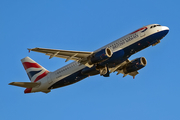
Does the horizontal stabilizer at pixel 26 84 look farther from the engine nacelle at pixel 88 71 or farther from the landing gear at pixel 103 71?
the landing gear at pixel 103 71

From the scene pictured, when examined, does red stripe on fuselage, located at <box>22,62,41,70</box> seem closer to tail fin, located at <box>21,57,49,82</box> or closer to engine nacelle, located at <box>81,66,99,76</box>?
tail fin, located at <box>21,57,49,82</box>

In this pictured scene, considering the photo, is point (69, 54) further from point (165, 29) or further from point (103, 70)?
point (165, 29)

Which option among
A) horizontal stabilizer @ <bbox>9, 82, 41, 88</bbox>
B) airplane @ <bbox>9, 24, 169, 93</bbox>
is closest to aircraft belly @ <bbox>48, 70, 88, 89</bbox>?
airplane @ <bbox>9, 24, 169, 93</bbox>

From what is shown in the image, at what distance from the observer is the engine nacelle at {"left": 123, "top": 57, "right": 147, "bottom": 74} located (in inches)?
2176

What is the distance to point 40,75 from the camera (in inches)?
2255

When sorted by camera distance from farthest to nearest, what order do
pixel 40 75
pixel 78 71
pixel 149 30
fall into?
1. pixel 40 75
2. pixel 78 71
3. pixel 149 30

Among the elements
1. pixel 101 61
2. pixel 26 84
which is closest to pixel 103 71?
pixel 101 61

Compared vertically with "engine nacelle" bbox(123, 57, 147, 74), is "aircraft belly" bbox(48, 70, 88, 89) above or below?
below

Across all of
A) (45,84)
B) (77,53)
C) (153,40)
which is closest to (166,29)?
(153,40)

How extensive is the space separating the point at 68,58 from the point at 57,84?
6979mm

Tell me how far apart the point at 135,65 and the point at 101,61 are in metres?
9.10

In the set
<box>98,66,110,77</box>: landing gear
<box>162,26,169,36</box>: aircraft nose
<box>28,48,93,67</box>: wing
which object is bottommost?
<box>98,66,110,77</box>: landing gear

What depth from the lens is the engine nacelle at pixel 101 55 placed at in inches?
1887

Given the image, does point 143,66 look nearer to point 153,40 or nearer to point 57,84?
point 153,40
